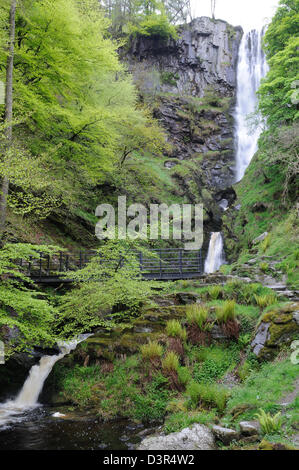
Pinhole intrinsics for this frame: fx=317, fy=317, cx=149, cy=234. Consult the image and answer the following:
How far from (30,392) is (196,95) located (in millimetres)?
38950

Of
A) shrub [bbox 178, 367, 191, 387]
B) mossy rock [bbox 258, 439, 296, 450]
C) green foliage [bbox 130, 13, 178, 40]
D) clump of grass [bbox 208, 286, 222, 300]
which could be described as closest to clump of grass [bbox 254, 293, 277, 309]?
clump of grass [bbox 208, 286, 222, 300]

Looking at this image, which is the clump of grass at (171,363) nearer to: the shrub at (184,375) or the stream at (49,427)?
the shrub at (184,375)

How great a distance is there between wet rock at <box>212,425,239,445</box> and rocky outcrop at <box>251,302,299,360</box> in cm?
256

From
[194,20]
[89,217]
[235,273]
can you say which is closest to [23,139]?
[89,217]

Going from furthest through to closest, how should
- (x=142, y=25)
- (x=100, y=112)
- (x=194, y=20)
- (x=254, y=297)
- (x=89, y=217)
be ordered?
(x=194, y=20) < (x=142, y=25) < (x=89, y=217) < (x=100, y=112) < (x=254, y=297)

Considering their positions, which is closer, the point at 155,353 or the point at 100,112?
the point at 155,353

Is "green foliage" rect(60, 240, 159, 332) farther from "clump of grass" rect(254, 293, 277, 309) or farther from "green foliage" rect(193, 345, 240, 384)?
"clump of grass" rect(254, 293, 277, 309)

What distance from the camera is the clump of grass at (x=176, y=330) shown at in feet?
31.6

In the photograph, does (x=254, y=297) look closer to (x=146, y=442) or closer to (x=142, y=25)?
(x=146, y=442)

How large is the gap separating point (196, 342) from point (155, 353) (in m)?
1.27

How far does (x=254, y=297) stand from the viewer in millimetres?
10250

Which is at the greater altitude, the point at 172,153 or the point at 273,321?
the point at 172,153

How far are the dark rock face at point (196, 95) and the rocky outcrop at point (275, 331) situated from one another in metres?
19.6

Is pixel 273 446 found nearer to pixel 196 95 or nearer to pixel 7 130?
pixel 7 130
